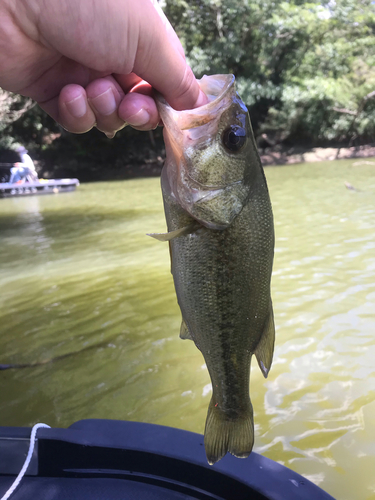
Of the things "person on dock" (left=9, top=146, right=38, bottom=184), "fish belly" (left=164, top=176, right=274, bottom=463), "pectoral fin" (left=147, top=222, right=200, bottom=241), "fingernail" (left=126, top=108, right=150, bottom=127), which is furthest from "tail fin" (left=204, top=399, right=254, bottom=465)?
"person on dock" (left=9, top=146, right=38, bottom=184)

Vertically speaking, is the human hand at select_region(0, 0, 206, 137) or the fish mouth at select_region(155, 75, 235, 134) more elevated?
the human hand at select_region(0, 0, 206, 137)

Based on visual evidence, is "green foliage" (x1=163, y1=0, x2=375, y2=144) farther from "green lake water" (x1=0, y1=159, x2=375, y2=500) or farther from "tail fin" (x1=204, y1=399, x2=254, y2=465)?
"tail fin" (x1=204, y1=399, x2=254, y2=465)

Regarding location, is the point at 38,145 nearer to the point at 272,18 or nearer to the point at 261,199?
the point at 272,18

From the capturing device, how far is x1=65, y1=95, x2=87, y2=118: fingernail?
1.89 meters

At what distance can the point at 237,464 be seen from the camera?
1931 mm

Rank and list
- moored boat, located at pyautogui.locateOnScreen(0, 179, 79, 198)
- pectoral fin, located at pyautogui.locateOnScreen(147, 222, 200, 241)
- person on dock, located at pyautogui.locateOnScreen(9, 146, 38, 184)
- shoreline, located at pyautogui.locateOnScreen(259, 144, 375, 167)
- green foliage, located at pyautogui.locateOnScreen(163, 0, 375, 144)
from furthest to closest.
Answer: shoreline, located at pyautogui.locateOnScreen(259, 144, 375, 167) < green foliage, located at pyautogui.locateOnScreen(163, 0, 375, 144) < person on dock, located at pyautogui.locateOnScreen(9, 146, 38, 184) < moored boat, located at pyautogui.locateOnScreen(0, 179, 79, 198) < pectoral fin, located at pyautogui.locateOnScreen(147, 222, 200, 241)

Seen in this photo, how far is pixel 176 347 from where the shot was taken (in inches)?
177

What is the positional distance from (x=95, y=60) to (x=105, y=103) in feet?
0.79

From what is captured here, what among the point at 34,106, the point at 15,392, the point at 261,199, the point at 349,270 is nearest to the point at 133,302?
the point at 15,392

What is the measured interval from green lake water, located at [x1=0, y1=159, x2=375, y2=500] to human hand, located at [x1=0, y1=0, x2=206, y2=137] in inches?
101

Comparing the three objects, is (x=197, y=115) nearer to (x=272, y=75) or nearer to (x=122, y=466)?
(x=122, y=466)

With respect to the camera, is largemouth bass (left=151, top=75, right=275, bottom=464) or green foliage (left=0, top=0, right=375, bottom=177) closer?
largemouth bass (left=151, top=75, right=275, bottom=464)

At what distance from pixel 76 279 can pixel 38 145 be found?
25118 mm

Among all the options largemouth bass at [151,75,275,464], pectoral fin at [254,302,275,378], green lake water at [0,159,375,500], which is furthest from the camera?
green lake water at [0,159,375,500]
